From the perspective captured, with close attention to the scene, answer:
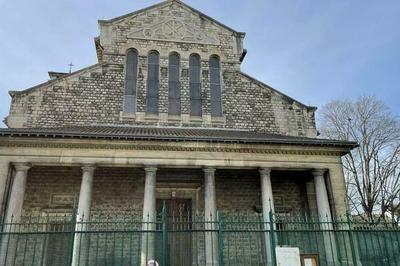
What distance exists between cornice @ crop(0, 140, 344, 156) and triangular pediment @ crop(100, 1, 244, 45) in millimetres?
6572

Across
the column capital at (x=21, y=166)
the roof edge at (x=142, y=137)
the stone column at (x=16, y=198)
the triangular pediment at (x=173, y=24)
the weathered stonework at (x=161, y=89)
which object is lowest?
the stone column at (x=16, y=198)

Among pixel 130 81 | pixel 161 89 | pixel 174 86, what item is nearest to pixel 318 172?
pixel 174 86

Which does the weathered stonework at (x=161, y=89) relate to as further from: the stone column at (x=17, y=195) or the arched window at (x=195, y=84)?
the stone column at (x=17, y=195)

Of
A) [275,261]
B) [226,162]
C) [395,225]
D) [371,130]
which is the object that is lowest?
[275,261]

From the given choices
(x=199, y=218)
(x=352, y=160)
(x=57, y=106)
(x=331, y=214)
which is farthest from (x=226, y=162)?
(x=352, y=160)

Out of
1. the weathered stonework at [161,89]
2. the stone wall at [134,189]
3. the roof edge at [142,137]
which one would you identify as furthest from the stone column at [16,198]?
the weathered stonework at [161,89]

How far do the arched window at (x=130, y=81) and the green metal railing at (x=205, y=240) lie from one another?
4733 millimetres

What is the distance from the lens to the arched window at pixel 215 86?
15492 mm

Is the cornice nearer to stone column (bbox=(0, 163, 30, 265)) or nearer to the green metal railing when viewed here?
stone column (bbox=(0, 163, 30, 265))

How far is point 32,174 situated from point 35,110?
8.19 feet

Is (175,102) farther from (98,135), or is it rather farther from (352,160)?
(352,160)

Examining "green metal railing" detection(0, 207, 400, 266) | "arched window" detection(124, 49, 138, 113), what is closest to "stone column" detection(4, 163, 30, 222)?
"green metal railing" detection(0, 207, 400, 266)

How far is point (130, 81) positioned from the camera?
15352 mm

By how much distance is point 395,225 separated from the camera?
26.4 ft
